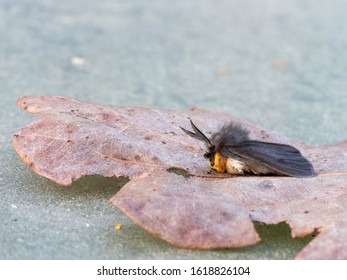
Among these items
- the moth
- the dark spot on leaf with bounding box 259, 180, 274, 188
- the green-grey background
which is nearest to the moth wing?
the moth

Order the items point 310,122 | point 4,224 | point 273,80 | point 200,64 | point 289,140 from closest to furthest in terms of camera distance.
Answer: point 4,224, point 289,140, point 310,122, point 273,80, point 200,64

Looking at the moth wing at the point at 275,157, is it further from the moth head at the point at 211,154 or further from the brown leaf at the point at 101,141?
the brown leaf at the point at 101,141

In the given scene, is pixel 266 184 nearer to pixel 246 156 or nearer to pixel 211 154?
pixel 246 156

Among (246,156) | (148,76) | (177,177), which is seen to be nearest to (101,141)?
(177,177)

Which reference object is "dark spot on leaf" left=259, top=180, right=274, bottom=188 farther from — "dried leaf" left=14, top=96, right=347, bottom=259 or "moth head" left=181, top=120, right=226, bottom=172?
"moth head" left=181, top=120, right=226, bottom=172
